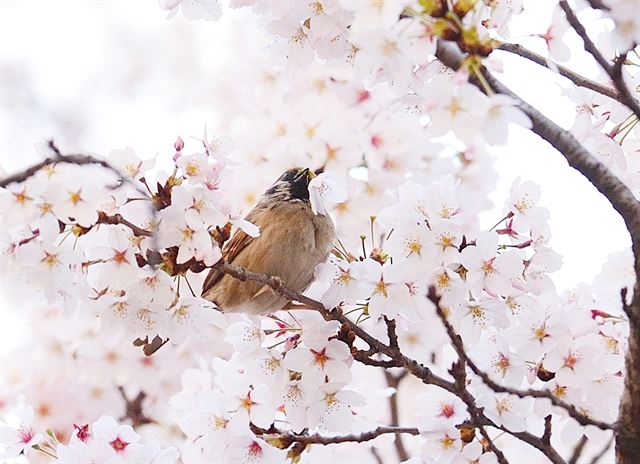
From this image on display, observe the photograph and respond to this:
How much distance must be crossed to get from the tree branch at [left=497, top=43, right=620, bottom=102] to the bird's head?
128 cm

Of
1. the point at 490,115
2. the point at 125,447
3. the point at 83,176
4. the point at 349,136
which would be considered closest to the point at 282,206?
the point at 349,136

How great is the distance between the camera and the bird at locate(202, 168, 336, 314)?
9.52 feet

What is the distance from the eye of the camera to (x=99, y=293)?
82.0 inches

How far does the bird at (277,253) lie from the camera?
290 cm

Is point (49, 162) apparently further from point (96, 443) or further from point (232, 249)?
point (232, 249)

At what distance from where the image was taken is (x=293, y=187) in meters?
3.26

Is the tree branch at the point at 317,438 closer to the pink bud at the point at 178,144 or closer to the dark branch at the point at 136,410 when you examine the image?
the pink bud at the point at 178,144

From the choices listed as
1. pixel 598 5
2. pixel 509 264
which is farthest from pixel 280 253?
pixel 598 5

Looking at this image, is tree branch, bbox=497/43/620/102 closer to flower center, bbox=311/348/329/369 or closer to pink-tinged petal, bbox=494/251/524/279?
pink-tinged petal, bbox=494/251/524/279

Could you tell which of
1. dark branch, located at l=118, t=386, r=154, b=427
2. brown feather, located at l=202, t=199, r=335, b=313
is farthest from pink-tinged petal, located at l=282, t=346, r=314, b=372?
dark branch, located at l=118, t=386, r=154, b=427

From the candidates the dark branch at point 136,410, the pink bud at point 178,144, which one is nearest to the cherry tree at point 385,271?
the pink bud at point 178,144

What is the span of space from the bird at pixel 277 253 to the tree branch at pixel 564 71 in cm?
100

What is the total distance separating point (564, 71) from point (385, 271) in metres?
0.62

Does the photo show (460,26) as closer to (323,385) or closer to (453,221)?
(453,221)
